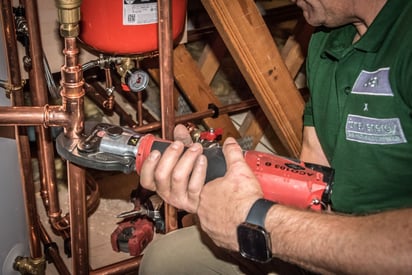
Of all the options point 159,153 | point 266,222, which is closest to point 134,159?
point 159,153

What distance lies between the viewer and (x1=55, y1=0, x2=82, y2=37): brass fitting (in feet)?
2.58

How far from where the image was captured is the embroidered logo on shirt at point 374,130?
0.92 meters

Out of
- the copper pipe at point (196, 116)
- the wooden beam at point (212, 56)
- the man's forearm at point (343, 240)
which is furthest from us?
the wooden beam at point (212, 56)

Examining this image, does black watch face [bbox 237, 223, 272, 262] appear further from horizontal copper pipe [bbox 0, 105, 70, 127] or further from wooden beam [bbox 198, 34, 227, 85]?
wooden beam [bbox 198, 34, 227, 85]

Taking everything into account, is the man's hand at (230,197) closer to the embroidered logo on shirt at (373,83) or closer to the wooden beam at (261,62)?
the embroidered logo on shirt at (373,83)

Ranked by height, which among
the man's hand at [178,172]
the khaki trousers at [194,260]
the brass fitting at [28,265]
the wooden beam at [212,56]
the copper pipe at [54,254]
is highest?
the wooden beam at [212,56]

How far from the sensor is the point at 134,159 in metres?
0.86

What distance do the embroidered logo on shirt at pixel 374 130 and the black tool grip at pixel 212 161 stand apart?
304mm

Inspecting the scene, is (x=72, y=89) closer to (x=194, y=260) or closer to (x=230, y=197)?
(x=230, y=197)

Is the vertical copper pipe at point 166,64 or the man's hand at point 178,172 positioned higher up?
the vertical copper pipe at point 166,64

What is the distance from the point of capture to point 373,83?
37.2 inches

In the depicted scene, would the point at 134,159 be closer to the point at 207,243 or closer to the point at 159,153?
the point at 159,153

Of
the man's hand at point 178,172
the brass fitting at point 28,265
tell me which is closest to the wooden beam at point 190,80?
the brass fitting at point 28,265

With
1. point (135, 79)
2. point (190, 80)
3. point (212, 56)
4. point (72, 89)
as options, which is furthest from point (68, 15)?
point (212, 56)
